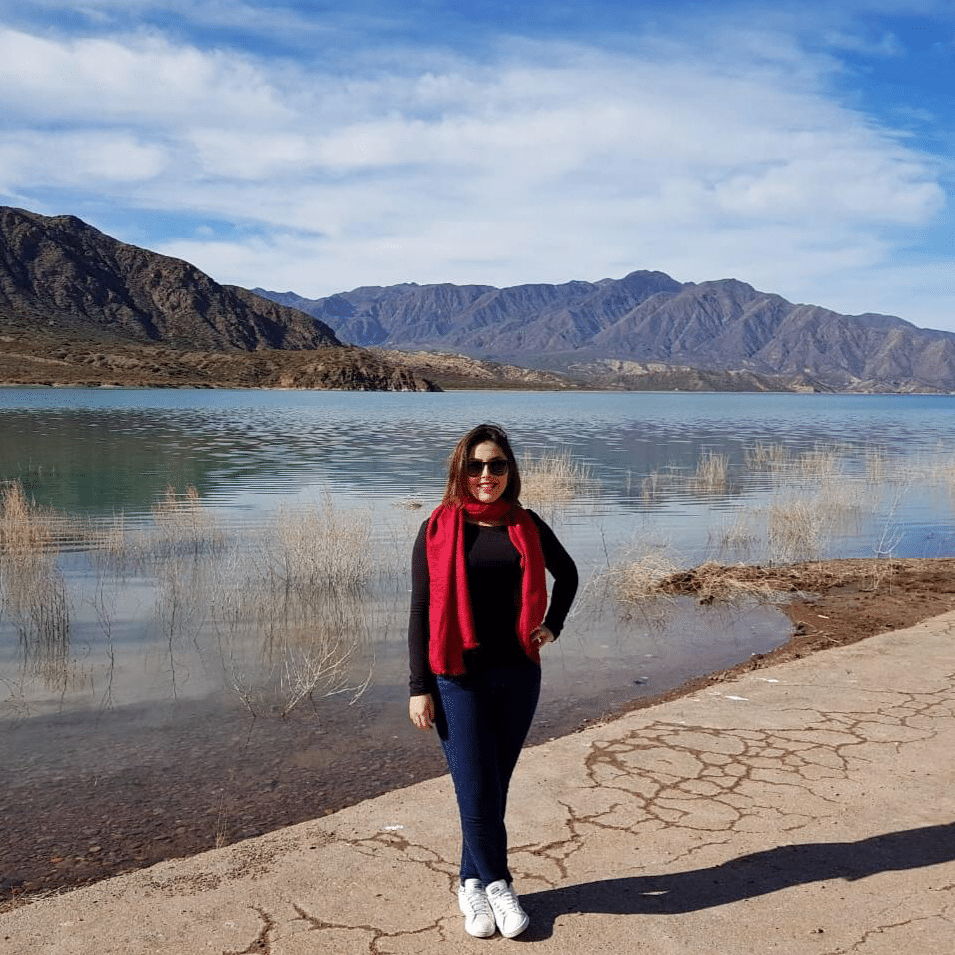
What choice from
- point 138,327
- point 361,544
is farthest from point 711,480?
point 138,327

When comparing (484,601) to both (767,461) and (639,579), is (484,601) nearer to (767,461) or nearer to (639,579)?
(639,579)

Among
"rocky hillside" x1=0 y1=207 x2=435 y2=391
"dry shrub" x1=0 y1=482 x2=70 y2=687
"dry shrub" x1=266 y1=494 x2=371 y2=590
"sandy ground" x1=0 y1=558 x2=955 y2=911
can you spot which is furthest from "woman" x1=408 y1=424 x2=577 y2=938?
"rocky hillside" x1=0 y1=207 x2=435 y2=391

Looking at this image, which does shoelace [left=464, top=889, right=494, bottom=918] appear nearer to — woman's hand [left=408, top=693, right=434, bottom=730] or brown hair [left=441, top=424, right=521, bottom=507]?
woman's hand [left=408, top=693, right=434, bottom=730]

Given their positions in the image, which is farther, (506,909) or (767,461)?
(767,461)

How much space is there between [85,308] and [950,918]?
156238 mm

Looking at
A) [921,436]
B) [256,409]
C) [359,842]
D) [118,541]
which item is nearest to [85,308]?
[256,409]

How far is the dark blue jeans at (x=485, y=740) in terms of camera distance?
344 cm

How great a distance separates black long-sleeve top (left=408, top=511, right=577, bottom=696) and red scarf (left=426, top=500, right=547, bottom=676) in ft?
0.09

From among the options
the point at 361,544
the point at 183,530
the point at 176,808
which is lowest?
the point at 176,808

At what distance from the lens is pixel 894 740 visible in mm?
5512

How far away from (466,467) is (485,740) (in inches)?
38.7

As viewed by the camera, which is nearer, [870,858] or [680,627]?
[870,858]

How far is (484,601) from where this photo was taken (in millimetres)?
3412

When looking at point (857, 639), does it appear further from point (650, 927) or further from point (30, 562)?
point (30, 562)
